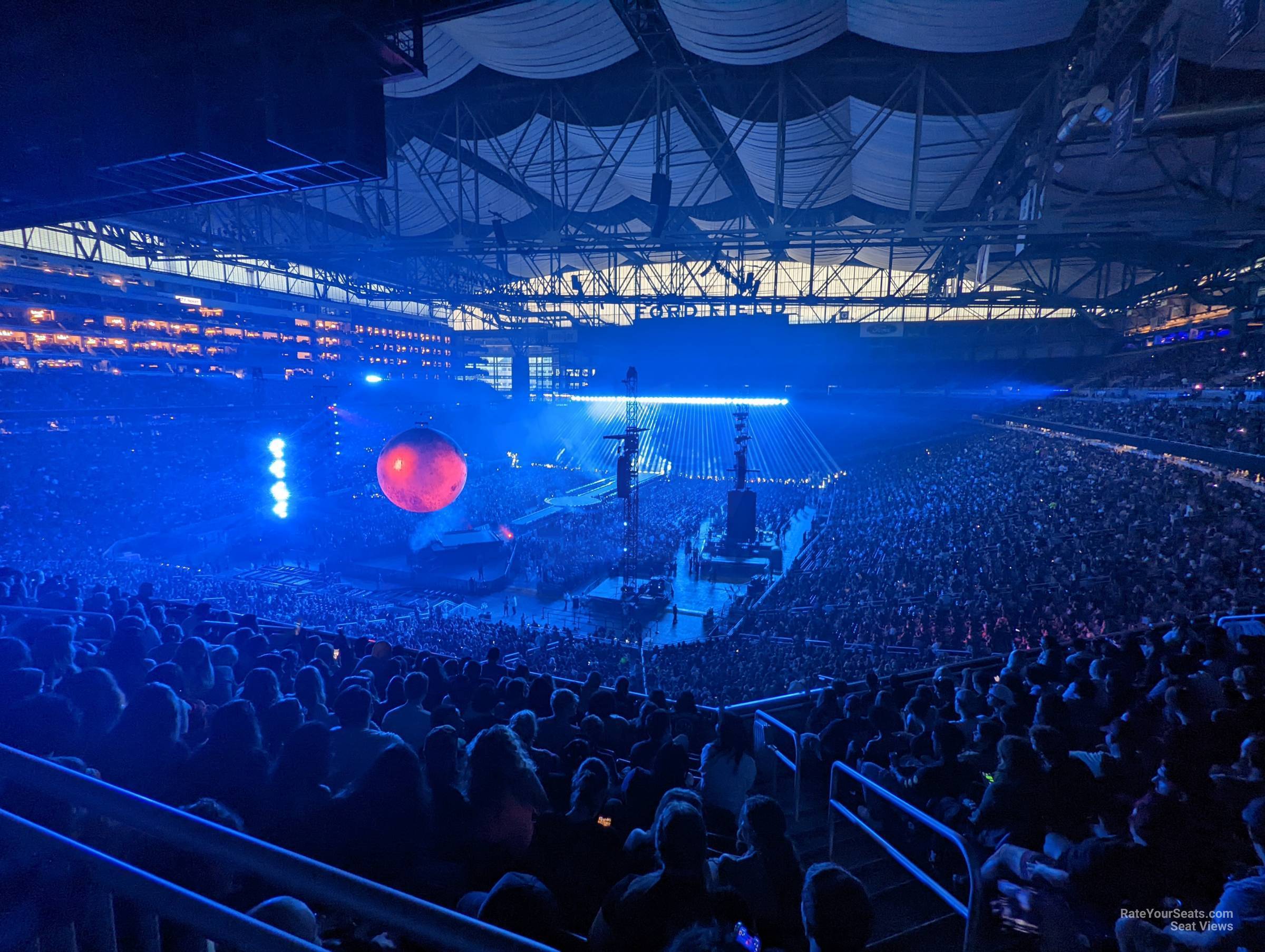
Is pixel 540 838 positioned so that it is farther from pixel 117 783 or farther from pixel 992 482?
pixel 992 482

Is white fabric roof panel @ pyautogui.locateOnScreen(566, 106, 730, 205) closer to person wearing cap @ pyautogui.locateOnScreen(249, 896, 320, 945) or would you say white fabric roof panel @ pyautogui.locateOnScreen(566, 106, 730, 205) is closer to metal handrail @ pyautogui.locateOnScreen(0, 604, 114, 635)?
metal handrail @ pyautogui.locateOnScreen(0, 604, 114, 635)

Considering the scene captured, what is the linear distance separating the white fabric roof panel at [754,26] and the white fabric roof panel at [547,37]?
88 cm

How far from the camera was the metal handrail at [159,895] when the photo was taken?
3.08ft

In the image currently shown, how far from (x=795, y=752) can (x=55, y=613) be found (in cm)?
786

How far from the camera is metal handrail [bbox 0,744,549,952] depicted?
981mm

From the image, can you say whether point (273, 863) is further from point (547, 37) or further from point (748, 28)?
point (547, 37)

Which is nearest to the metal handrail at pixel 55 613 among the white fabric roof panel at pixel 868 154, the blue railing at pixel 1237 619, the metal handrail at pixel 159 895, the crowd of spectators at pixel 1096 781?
the metal handrail at pixel 159 895

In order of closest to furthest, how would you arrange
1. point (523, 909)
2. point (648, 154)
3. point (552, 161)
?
point (523, 909), point (552, 161), point (648, 154)

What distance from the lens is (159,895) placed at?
1.04m

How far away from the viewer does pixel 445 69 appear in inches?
334

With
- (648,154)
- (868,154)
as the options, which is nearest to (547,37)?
(648,154)

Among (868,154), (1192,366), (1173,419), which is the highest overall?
(868,154)

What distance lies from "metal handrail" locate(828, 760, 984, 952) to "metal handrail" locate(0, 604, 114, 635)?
6899mm

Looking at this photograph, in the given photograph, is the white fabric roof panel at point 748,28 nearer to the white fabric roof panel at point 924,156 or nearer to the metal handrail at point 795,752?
the white fabric roof panel at point 924,156
